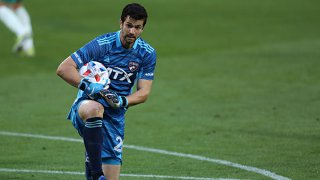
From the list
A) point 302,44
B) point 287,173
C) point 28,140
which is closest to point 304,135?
point 287,173

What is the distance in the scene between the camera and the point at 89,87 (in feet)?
27.2

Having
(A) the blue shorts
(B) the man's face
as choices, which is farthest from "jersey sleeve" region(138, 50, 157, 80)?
(A) the blue shorts

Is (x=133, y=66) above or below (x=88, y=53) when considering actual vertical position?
below

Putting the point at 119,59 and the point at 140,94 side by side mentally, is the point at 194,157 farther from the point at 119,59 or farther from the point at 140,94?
the point at 119,59

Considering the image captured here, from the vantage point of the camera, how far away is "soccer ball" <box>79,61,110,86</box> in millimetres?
8375

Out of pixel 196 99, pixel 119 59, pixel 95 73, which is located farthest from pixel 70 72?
pixel 196 99

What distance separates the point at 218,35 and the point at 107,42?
17.9m

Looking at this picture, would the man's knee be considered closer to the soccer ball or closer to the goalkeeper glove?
the goalkeeper glove

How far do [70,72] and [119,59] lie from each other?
24.2 inches

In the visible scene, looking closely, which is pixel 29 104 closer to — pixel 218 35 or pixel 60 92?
pixel 60 92

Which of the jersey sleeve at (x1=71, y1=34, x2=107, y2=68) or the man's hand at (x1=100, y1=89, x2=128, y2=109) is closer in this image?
the man's hand at (x1=100, y1=89, x2=128, y2=109)

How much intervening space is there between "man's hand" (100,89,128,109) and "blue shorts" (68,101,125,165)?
36cm

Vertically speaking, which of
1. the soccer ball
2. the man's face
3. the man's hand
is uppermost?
the man's face

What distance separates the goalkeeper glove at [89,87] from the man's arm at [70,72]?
0.35ft
